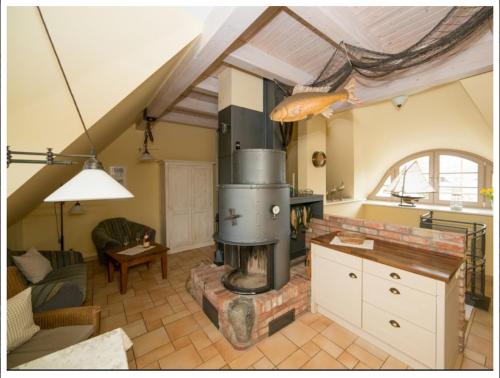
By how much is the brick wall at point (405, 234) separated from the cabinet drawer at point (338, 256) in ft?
1.70

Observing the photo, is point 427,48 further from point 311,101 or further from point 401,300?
point 401,300

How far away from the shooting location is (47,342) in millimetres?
1349

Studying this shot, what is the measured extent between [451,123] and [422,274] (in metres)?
3.00

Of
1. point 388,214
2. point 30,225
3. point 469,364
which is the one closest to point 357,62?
point 469,364

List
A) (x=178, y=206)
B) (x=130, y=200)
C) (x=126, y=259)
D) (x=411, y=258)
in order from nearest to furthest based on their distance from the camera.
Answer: (x=411, y=258), (x=126, y=259), (x=130, y=200), (x=178, y=206)

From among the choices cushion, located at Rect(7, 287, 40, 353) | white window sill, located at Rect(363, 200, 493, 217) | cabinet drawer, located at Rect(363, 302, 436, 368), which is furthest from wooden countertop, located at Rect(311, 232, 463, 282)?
white window sill, located at Rect(363, 200, 493, 217)

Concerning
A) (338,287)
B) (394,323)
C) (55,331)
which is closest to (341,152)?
(338,287)

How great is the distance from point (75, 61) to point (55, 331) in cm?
184

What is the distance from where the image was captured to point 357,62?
68.3 inches

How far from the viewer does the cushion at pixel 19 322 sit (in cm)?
127

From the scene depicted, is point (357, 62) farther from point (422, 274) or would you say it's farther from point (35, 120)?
point (35, 120)

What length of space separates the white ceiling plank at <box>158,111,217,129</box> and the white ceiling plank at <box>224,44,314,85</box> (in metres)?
2.31

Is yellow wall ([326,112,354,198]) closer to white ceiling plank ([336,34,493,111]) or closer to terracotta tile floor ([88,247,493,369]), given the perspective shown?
white ceiling plank ([336,34,493,111])

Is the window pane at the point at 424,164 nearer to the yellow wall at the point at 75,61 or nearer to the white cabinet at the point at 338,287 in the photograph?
the white cabinet at the point at 338,287
